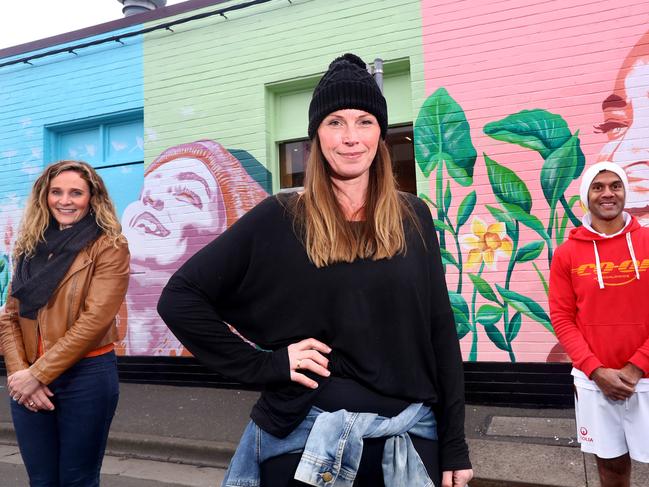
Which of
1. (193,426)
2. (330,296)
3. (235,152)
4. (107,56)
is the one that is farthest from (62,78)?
(330,296)

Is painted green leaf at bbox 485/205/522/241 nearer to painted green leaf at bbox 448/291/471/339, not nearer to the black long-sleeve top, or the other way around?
painted green leaf at bbox 448/291/471/339

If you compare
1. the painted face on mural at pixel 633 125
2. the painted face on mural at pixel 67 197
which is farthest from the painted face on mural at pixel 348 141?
the painted face on mural at pixel 633 125

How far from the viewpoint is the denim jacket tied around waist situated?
1.35 metres

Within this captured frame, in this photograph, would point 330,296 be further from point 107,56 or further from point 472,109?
point 107,56

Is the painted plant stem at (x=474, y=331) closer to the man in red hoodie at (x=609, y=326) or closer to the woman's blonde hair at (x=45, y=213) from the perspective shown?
the man in red hoodie at (x=609, y=326)

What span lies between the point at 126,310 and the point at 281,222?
6.13 metres

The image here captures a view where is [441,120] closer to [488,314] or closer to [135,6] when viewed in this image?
[488,314]

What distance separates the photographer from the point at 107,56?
7.39 metres

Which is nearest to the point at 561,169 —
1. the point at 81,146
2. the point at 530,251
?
the point at 530,251

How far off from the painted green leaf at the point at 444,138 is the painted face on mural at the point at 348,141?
13.9 ft

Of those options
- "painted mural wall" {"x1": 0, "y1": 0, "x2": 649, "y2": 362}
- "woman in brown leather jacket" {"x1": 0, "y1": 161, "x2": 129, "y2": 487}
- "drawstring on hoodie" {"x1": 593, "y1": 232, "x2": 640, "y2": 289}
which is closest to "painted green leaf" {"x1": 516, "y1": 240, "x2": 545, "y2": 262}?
"painted mural wall" {"x1": 0, "y1": 0, "x2": 649, "y2": 362}

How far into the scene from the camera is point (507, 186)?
18.0ft

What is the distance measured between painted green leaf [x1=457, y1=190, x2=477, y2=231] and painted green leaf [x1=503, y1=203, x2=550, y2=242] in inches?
13.3

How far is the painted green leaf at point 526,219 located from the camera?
17.5 feet
